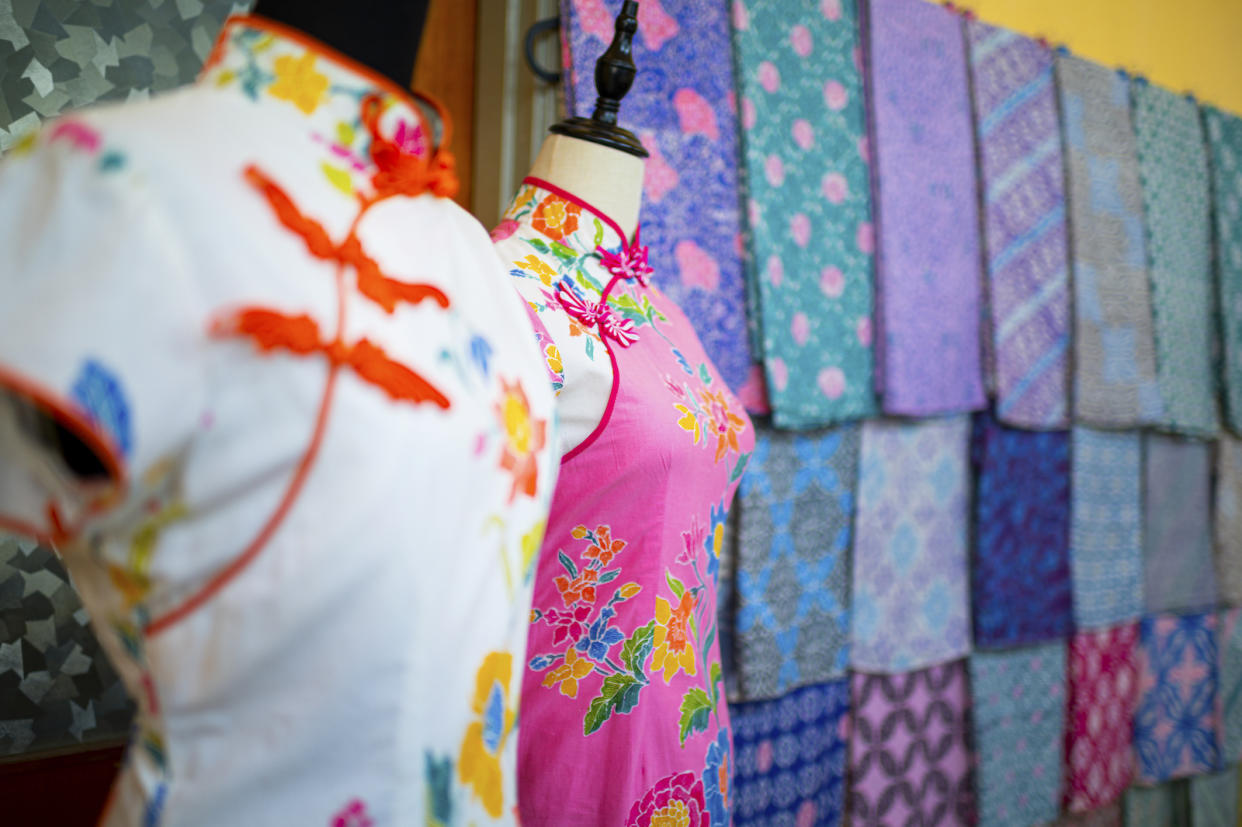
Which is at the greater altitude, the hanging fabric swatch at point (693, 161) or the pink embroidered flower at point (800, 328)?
the hanging fabric swatch at point (693, 161)

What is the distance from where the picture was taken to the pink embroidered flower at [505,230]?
2.62 feet

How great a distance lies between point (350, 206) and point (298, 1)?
0.14 meters

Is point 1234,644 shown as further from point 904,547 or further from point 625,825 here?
point 625,825

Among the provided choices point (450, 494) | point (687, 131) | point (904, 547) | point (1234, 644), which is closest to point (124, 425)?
point (450, 494)

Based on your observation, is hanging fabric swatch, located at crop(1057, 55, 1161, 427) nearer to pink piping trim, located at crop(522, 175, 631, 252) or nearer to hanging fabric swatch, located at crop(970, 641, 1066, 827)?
hanging fabric swatch, located at crop(970, 641, 1066, 827)

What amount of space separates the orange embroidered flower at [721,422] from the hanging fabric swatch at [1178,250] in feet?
5.28

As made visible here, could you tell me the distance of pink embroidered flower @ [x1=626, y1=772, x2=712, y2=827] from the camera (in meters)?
0.72

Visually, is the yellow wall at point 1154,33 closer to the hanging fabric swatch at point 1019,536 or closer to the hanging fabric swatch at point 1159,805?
the hanging fabric swatch at point 1019,536

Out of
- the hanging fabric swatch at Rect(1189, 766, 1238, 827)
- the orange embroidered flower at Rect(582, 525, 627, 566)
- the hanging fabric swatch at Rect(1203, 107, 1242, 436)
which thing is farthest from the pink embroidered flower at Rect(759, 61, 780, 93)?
the hanging fabric swatch at Rect(1189, 766, 1238, 827)

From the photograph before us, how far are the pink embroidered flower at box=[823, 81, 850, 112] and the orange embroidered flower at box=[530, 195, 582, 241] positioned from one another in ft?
2.71

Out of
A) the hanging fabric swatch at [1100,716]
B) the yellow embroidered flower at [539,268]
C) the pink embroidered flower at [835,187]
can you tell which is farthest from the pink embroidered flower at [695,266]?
the hanging fabric swatch at [1100,716]

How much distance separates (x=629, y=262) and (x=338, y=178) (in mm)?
412

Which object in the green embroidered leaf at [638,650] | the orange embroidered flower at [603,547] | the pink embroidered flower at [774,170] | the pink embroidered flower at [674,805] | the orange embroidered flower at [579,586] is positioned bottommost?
the pink embroidered flower at [674,805]

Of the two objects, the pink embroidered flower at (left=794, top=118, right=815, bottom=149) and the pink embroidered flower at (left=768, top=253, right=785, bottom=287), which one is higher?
the pink embroidered flower at (left=794, top=118, right=815, bottom=149)
